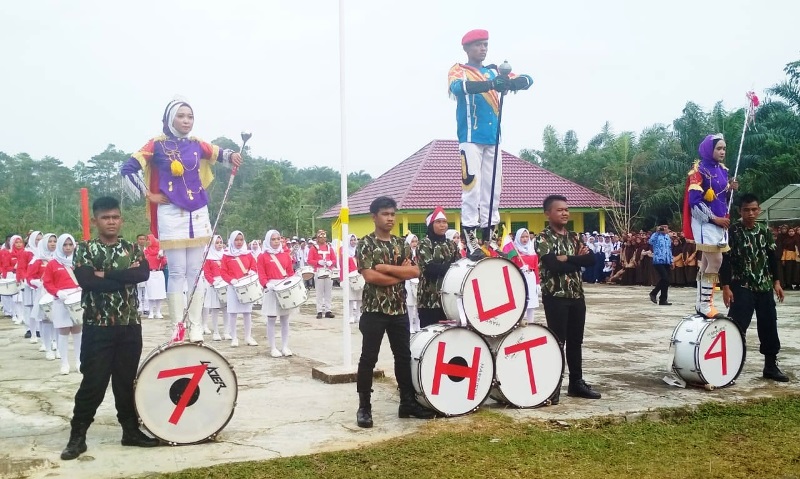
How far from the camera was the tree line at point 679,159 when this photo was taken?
89.4ft

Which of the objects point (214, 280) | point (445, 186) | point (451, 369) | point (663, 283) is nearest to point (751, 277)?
point (451, 369)

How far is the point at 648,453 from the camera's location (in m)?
5.62

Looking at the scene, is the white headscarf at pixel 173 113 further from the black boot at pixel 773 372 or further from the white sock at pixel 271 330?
the black boot at pixel 773 372

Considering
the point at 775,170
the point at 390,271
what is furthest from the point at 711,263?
the point at 775,170

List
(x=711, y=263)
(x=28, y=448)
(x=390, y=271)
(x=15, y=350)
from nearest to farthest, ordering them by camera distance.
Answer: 1. (x=28, y=448)
2. (x=390, y=271)
3. (x=711, y=263)
4. (x=15, y=350)

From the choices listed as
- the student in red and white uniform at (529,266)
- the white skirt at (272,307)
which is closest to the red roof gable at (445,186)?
the student in red and white uniform at (529,266)

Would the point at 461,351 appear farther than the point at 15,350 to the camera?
No

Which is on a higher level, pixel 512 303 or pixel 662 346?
pixel 512 303

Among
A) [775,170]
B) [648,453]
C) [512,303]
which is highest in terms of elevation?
[775,170]

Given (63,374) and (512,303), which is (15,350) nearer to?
(63,374)

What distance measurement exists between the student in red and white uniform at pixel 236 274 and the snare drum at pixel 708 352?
7081mm

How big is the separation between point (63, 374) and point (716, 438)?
8.01 metres

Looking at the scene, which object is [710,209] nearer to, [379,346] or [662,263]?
[379,346]

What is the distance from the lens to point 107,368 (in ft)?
19.3
